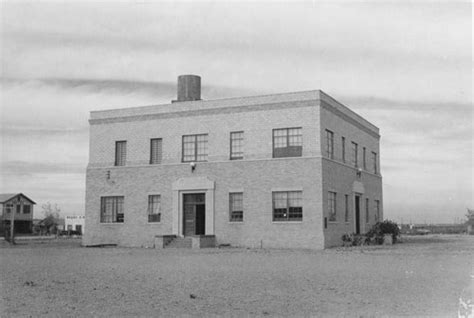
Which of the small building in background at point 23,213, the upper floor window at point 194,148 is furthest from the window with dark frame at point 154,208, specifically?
the small building in background at point 23,213

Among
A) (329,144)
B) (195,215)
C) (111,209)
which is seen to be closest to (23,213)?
(111,209)

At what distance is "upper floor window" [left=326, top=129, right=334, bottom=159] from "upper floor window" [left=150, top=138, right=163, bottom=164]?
400 inches

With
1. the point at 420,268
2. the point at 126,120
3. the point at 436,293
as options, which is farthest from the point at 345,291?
the point at 126,120

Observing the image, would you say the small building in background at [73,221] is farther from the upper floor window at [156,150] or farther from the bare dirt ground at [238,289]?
the bare dirt ground at [238,289]

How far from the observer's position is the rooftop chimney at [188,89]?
37.5 m

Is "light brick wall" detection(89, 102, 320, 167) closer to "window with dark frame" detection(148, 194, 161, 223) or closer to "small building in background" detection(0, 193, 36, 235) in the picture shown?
"window with dark frame" detection(148, 194, 161, 223)

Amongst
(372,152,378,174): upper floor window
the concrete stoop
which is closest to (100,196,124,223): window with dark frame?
the concrete stoop

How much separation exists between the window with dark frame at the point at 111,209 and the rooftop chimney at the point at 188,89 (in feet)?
24.5

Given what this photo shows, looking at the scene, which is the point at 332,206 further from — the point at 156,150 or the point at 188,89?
the point at 188,89

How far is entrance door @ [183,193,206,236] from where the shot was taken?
3453 centimetres

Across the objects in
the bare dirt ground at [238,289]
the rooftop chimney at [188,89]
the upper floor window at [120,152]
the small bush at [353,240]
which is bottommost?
the bare dirt ground at [238,289]

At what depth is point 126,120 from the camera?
→ 122ft

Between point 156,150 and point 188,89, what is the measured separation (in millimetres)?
4487

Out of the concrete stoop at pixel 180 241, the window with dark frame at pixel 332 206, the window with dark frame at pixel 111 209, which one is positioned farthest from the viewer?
the window with dark frame at pixel 111 209
